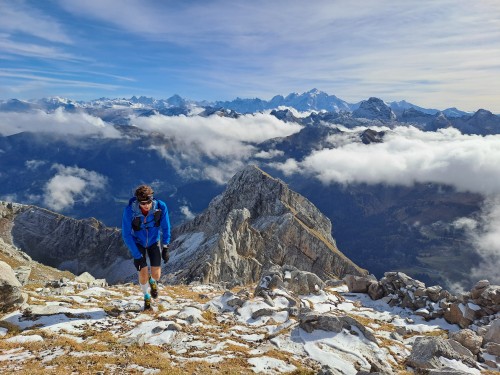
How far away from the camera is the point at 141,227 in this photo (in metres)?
19.5

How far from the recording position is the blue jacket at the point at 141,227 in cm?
1911

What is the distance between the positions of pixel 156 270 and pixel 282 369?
975cm

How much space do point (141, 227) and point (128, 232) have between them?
28.8 inches

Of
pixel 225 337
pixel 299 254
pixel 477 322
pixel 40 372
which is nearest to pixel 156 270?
pixel 225 337

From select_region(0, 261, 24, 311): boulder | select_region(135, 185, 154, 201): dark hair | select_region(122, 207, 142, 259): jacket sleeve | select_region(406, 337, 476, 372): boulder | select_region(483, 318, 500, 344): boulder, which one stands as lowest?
select_region(483, 318, 500, 344): boulder

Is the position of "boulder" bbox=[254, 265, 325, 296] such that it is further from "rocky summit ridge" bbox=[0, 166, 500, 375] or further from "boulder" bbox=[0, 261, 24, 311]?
"boulder" bbox=[0, 261, 24, 311]

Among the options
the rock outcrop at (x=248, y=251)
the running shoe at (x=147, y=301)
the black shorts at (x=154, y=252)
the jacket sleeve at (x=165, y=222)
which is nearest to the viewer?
the jacket sleeve at (x=165, y=222)

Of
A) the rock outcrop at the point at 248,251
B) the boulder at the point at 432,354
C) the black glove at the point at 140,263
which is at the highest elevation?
the black glove at the point at 140,263

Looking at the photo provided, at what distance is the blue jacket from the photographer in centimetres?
1911

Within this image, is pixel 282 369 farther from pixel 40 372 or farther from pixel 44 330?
pixel 44 330

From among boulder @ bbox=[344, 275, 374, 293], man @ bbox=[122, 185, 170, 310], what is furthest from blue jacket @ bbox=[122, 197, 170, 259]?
boulder @ bbox=[344, 275, 374, 293]

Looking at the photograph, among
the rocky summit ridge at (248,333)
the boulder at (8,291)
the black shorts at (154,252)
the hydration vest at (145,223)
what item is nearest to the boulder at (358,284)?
the rocky summit ridge at (248,333)

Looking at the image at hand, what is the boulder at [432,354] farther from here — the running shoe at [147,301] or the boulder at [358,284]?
the boulder at [358,284]

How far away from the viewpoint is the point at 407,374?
17.4m
